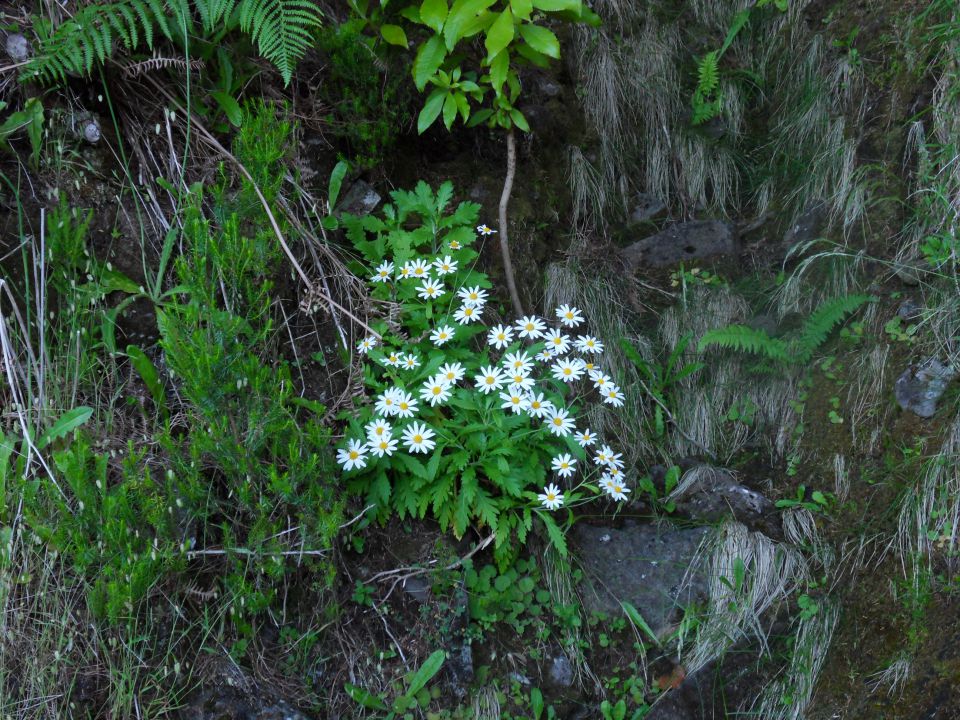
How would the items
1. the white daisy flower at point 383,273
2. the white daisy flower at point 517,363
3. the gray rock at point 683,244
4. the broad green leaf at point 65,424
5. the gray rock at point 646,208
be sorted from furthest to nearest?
the gray rock at point 646,208, the gray rock at point 683,244, the white daisy flower at point 383,273, the white daisy flower at point 517,363, the broad green leaf at point 65,424

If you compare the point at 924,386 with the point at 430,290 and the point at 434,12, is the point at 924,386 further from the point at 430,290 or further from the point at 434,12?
the point at 434,12

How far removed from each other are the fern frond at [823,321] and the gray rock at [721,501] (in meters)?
0.63

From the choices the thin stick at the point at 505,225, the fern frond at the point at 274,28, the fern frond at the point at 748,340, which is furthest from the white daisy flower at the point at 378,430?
the fern frond at the point at 748,340

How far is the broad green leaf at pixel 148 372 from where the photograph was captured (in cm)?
246

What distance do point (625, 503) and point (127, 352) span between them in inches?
77.9

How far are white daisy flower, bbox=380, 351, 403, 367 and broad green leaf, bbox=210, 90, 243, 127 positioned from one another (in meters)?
1.07

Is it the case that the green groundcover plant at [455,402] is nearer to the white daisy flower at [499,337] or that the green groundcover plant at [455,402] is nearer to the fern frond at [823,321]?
the white daisy flower at [499,337]

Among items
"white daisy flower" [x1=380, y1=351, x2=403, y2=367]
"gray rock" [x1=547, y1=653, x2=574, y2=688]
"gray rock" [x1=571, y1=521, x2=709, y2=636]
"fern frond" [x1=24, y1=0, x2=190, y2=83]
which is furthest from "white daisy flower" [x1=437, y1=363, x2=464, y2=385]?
"fern frond" [x1=24, y1=0, x2=190, y2=83]

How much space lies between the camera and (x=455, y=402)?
8.74 ft

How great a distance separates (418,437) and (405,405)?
0.13m

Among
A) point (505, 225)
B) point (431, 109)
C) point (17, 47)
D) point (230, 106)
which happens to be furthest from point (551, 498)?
point (17, 47)

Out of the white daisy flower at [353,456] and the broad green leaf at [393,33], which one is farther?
the broad green leaf at [393,33]

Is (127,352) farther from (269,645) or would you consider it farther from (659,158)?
(659,158)

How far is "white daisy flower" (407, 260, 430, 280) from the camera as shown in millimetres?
2936
